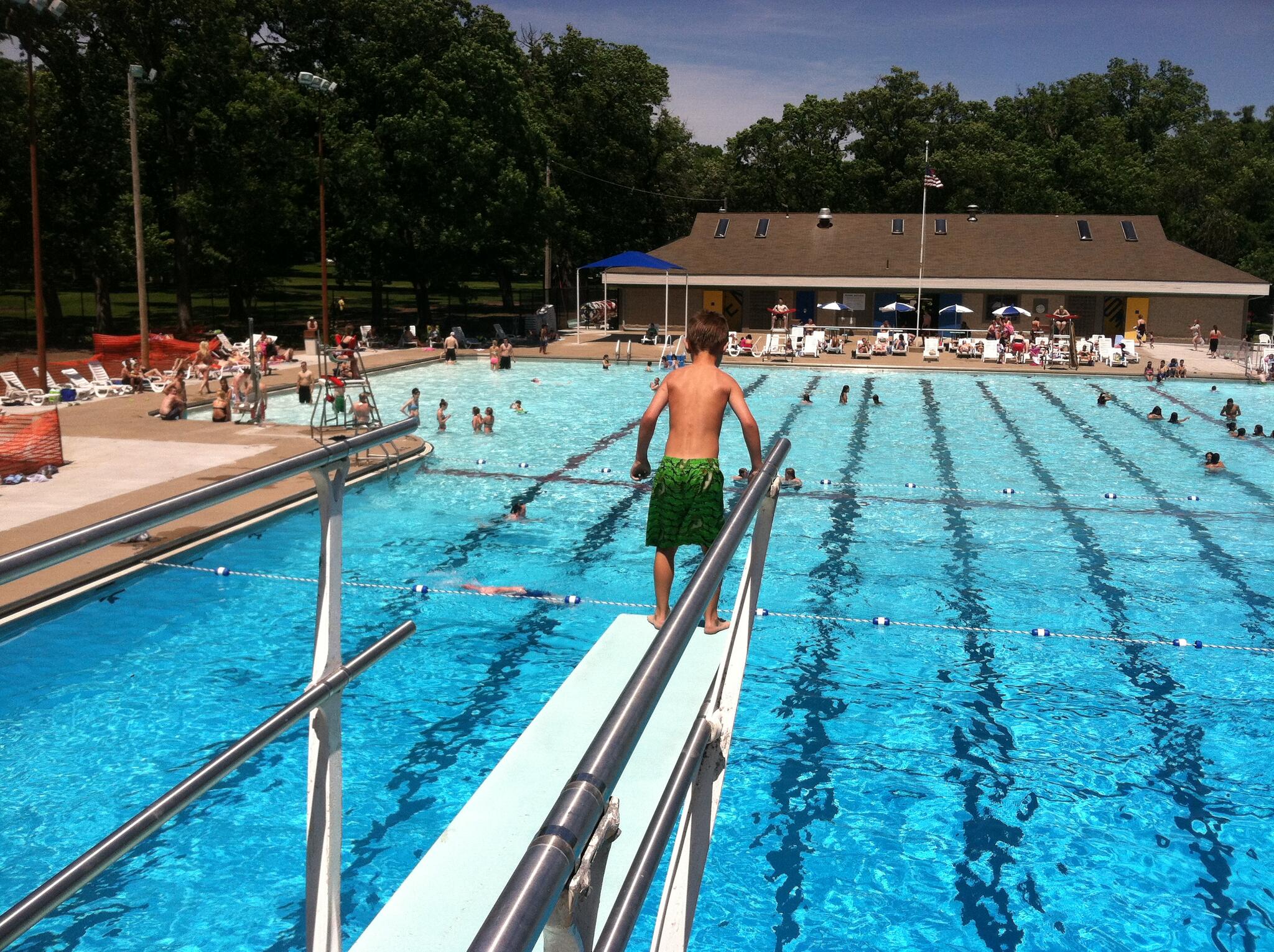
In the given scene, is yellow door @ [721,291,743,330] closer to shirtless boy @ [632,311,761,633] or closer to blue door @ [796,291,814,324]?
blue door @ [796,291,814,324]

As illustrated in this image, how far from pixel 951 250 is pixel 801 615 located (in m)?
37.9

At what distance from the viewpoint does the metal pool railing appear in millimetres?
1938

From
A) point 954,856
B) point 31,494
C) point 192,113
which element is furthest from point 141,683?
point 192,113

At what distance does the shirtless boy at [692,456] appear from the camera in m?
4.85

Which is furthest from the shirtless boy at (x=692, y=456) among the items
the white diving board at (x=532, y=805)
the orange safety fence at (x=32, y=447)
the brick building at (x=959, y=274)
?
the brick building at (x=959, y=274)

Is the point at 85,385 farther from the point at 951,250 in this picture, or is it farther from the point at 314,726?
the point at 951,250

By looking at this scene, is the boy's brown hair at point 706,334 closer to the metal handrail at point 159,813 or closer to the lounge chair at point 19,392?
the metal handrail at point 159,813

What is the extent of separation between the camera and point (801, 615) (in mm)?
11656

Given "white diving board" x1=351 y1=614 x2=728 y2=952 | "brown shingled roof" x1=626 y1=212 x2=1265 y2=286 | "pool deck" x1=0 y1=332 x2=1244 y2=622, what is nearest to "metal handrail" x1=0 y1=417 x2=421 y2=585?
"white diving board" x1=351 y1=614 x2=728 y2=952

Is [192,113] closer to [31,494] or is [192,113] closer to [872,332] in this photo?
[31,494]

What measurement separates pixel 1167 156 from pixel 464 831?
216 ft

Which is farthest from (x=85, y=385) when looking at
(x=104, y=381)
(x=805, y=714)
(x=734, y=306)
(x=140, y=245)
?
(x=734, y=306)

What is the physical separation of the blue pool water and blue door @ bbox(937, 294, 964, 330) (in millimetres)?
27139

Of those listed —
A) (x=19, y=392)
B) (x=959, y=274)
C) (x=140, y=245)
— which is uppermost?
(x=959, y=274)
